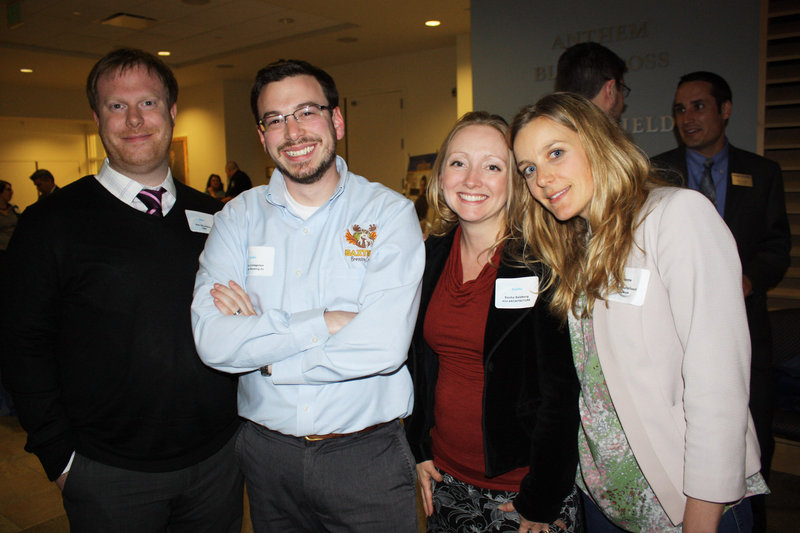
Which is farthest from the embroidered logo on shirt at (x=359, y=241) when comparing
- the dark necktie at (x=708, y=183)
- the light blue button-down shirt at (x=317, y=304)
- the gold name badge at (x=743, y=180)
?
the gold name badge at (x=743, y=180)

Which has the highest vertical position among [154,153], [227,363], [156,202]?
[154,153]

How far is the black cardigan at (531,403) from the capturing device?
147 cm

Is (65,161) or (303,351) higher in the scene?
(65,161)

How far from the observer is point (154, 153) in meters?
1.88

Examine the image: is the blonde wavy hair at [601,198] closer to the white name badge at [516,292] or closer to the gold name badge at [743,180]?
the white name badge at [516,292]

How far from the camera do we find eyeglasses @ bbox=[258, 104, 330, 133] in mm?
1768

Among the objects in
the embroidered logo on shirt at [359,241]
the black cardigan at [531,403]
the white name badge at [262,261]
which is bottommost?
the black cardigan at [531,403]

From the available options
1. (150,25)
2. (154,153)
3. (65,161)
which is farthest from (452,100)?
(65,161)

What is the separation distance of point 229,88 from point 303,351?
1262 centimetres

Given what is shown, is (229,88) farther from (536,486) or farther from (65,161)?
(536,486)

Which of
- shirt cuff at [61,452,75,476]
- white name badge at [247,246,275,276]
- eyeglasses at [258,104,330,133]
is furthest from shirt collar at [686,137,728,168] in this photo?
shirt cuff at [61,452,75,476]

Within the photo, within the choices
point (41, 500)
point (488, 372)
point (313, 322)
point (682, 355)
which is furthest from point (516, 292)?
point (41, 500)

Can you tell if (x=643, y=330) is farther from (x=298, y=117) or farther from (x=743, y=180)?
(x=743, y=180)

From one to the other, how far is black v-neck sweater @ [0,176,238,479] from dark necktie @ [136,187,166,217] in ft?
0.22
